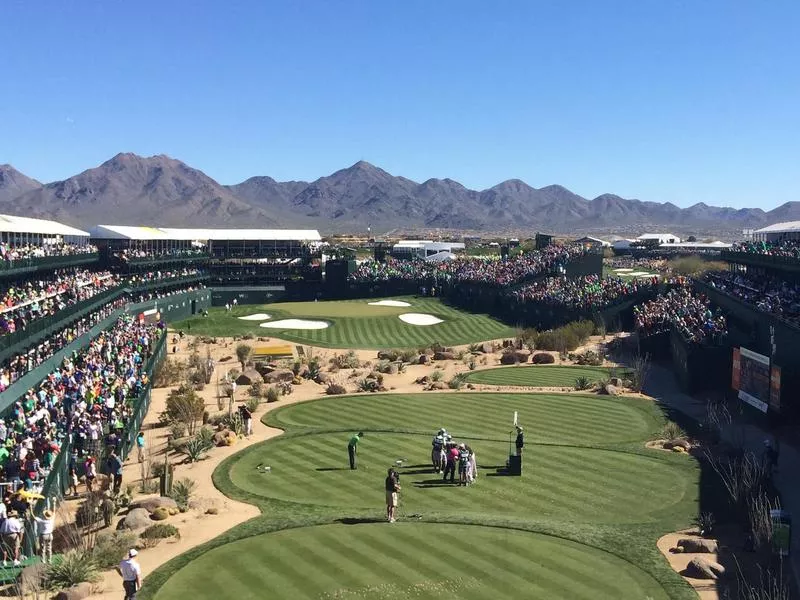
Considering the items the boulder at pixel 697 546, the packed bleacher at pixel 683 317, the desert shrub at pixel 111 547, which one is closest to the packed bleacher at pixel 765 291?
the packed bleacher at pixel 683 317

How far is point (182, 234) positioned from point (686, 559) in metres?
89.6

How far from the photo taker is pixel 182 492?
84.0ft

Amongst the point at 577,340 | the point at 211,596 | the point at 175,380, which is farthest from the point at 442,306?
the point at 211,596

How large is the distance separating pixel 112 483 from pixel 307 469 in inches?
278

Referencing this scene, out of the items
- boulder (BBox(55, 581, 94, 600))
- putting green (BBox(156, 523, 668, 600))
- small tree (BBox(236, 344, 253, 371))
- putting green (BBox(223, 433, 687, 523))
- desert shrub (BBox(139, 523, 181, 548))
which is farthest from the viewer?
small tree (BBox(236, 344, 253, 371))

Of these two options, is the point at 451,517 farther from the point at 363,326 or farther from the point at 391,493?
the point at 363,326

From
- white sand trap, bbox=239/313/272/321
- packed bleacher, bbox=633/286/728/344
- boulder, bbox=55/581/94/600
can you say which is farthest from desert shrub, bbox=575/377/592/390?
white sand trap, bbox=239/313/272/321

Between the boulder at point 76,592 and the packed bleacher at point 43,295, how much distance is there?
22.6 meters

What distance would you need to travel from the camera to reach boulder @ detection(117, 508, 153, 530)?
23.0 m

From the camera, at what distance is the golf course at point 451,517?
62.2 feet

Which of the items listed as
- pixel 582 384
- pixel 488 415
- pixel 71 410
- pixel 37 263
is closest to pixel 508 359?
pixel 582 384

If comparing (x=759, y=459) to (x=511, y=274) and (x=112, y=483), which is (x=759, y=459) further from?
(x=511, y=274)

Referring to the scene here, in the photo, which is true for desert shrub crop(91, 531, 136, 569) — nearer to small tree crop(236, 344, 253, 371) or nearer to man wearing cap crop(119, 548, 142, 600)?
man wearing cap crop(119, 548, 142, 600)

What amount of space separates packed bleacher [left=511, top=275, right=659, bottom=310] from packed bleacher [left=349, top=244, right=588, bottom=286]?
4.97m
